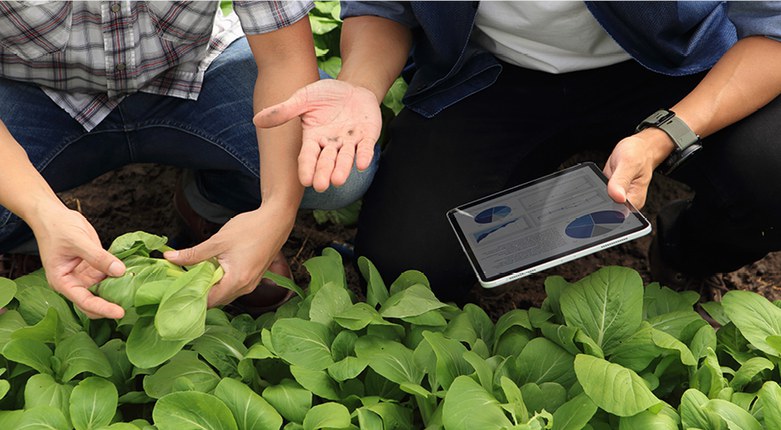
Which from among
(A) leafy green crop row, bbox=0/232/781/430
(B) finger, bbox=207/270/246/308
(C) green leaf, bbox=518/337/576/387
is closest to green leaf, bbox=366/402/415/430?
(A) leafy green crop row, bbox=0/232/781/430

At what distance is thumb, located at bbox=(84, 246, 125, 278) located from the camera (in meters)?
1.26

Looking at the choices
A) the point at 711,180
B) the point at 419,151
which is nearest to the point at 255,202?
the point at 419,151

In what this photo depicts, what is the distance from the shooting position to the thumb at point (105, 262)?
126 centimetres

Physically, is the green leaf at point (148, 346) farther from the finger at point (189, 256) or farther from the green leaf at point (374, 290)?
the green leaf at point (374, 290)

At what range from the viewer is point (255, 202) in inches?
75.1

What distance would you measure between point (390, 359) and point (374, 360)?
30 mm

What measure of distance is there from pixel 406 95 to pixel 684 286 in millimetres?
808

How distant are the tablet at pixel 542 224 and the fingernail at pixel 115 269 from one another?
607 millimetres

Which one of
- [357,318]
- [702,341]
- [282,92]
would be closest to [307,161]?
[282,92]

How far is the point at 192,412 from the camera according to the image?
3.98 feet

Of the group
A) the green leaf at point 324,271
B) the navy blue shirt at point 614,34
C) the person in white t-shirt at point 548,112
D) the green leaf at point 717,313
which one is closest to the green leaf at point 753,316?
the green leaf at point 717,313

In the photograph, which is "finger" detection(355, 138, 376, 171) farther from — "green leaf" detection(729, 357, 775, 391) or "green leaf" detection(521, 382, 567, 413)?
"green leaf" detection(729, 357, 775, 391)

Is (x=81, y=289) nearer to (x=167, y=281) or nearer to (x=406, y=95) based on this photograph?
(x=167, y=281)

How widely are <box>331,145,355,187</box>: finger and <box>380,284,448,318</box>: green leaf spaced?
0.23 m
